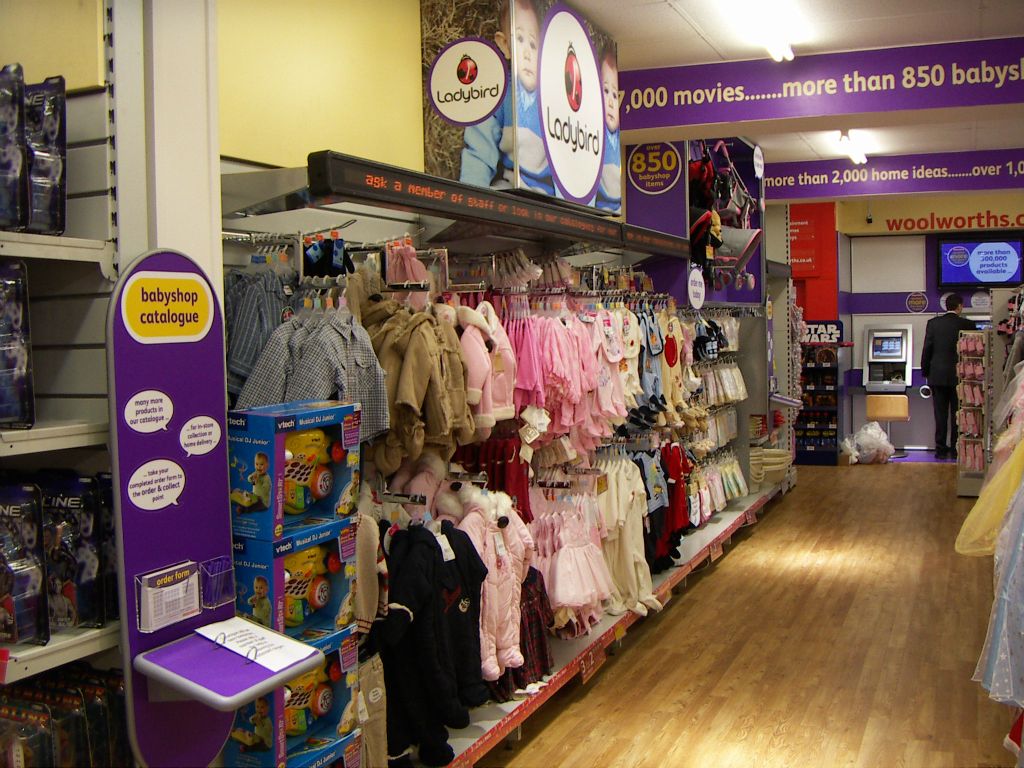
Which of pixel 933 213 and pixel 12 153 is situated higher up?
pixel 933 213

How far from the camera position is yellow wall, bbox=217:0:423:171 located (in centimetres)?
375

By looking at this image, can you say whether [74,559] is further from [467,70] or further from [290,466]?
[467,70]

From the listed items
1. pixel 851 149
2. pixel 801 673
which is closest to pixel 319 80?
pixel 801 673

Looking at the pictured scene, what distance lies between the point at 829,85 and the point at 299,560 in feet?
15.8

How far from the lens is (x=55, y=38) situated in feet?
7.80

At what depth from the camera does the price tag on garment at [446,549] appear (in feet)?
12.4

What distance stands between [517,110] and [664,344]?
2.35 metres

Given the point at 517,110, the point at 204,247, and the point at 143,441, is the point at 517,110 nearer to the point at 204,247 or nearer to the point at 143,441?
the point at 204,247

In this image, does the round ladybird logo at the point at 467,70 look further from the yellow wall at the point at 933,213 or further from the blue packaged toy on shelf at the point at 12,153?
the yellow wall at the point at 933,213

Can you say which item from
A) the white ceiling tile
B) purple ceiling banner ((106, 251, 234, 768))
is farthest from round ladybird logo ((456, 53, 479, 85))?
purple ceiling banner ((106, 251, 234, 768))

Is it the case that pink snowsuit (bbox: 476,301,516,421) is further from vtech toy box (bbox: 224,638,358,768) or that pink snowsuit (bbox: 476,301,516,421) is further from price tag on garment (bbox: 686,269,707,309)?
price tag on garment (bbox: 686,269,707,309)

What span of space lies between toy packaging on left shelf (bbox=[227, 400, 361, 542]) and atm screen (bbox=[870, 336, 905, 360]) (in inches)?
522

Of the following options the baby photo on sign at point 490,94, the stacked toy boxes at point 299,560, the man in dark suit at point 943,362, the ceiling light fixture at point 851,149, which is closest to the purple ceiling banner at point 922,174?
the ceiling light fixture at point 851,149

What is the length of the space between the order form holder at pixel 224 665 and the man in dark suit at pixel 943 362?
40.3 ft
